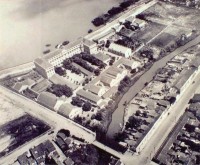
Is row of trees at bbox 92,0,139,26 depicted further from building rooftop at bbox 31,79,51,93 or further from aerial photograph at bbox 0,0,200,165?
building rooftop at bbox 31,79,51,93

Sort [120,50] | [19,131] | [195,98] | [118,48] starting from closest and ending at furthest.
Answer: [19,131], [195,98], [120,50], [118,48]

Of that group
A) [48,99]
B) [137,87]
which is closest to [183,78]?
[137,87]

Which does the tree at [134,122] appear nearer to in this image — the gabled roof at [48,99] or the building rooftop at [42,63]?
the gabled roof at [48,99]

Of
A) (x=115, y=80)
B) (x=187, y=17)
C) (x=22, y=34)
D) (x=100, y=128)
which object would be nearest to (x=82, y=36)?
(x=22, y=34)

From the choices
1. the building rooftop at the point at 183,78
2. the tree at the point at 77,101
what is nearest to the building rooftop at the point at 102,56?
the tree at the point at 77,101

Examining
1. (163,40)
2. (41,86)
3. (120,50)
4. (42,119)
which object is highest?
(163,40)

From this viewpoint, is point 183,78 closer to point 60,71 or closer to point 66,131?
point 66,131

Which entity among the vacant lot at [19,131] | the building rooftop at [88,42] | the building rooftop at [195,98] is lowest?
the vacant lot at [19,131]
